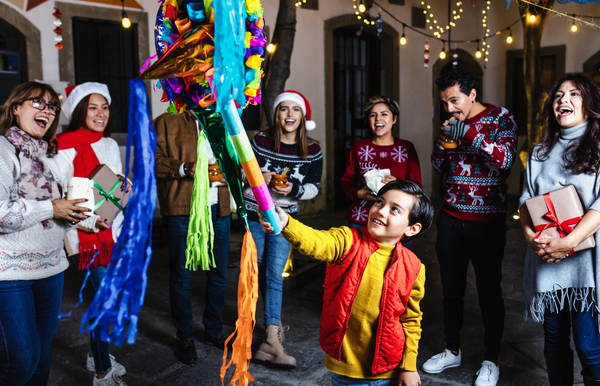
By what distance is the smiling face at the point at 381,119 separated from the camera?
273 centimetres

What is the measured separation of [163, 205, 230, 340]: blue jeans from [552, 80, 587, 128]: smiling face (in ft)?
5.80

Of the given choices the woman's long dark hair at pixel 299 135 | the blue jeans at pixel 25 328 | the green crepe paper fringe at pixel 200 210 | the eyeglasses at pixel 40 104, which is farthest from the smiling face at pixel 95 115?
the green crepe paper fringe at pixel 200 210

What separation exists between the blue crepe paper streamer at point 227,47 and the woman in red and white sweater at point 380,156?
184 centimetres

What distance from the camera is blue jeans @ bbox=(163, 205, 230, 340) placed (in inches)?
102

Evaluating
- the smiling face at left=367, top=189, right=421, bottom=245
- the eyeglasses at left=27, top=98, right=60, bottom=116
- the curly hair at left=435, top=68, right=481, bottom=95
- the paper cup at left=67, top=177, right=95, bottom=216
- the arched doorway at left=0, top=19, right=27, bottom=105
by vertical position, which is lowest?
the smiling face at left=367, top=189, right=421, bottom=245

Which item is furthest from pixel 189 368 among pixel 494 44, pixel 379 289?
pixel 494 44

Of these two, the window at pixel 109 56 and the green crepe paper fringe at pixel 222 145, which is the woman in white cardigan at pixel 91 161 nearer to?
the green crepe paper fringe at pixel 222 145

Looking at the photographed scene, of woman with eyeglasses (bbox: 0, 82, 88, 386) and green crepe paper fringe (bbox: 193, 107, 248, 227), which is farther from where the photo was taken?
woman with eyeglasses (bbox: 0, 82, 88, 386)

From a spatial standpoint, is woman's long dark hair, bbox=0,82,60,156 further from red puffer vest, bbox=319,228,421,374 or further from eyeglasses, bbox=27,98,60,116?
red puffer vest, bbox=319,228,421,374

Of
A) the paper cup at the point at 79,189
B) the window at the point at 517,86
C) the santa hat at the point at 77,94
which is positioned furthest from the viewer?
the window at the point at 517,86

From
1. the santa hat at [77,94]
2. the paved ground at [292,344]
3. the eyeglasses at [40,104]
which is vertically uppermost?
the santa hat at [77,94]

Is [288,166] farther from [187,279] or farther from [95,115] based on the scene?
[95,115]

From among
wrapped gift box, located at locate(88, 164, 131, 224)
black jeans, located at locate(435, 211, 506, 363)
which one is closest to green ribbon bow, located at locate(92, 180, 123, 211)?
wrapped gift box, located at locate(88, 164, 131, 224)

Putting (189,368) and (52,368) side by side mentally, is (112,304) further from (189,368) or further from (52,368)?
(52,368)
